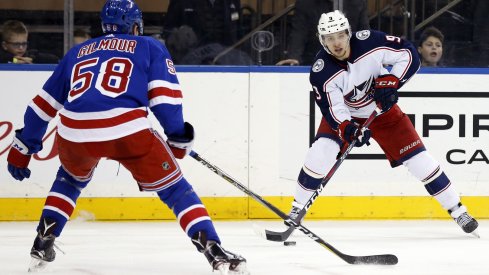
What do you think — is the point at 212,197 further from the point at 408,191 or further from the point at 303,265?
the point at 303,265

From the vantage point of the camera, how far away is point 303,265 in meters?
4.15

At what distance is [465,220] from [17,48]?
2.53 m

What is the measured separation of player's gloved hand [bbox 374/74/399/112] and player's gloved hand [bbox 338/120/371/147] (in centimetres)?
18

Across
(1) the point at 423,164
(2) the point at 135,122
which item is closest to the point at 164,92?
(2) the point at 135,122

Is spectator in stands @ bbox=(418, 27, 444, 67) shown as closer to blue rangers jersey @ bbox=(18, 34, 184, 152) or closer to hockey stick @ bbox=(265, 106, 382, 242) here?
hockey stick @ bbox=(265, 106, 382, 242)

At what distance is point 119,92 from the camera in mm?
3592

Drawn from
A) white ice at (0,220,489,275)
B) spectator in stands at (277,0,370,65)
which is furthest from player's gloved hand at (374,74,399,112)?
spectator in stands at (277,0,370,65)

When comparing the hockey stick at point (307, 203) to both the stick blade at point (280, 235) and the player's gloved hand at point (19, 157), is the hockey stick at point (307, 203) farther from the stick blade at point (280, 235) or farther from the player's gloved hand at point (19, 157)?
the player's gloved hand at point (19, 157)

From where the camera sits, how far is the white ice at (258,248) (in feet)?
13.3

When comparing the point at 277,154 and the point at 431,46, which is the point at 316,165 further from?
the point at 431,46

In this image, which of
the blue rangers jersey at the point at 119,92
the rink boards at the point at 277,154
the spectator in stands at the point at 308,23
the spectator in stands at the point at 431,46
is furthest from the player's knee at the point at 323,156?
the blue rangers jersey at the point at 119,92

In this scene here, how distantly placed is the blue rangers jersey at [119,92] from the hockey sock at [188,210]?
191mm

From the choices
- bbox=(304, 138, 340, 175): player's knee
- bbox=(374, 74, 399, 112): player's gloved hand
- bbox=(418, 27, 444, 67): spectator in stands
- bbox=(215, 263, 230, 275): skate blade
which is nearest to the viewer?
bbox=(215, 263, 230, 275): skate blade

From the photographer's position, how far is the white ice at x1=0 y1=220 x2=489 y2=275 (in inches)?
159
